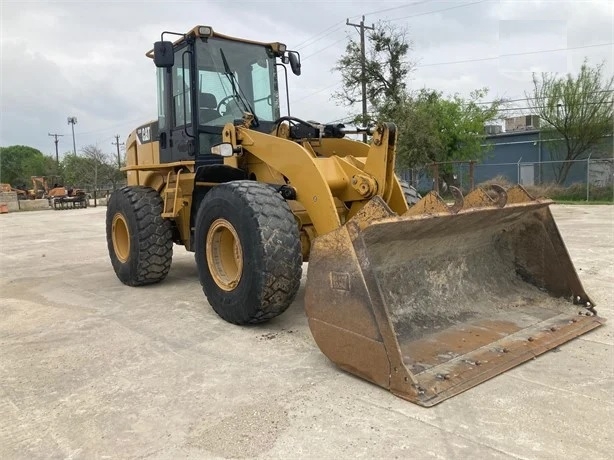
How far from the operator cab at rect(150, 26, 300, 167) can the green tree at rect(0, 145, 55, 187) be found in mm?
67086

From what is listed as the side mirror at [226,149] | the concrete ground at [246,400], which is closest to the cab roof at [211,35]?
the side mirror at [226,149]

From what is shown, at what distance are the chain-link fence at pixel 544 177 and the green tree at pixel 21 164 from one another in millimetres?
55360

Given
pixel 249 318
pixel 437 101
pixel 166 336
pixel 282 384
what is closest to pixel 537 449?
pixel 282 384

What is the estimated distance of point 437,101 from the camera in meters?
26.8

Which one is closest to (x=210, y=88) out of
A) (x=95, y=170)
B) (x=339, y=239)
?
(x=339, y=239)

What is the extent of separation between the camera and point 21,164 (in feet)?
258

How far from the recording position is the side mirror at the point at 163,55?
5.56 metres

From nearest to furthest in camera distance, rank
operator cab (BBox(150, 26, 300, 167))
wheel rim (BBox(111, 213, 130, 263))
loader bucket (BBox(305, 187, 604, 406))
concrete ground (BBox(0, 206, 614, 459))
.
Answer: concrete ground (BBox(0, 206, 614, 459))
loader bucket (BBox(305, 187, 604, 406))
operator cab (BBox(150, 26, 300, 167))
wheel rim (BBox(111, 213, 130, 263))

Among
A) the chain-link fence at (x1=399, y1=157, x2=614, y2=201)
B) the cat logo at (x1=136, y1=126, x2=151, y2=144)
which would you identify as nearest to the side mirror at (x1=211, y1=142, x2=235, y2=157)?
the cat logo at (x1=136, y1=126, x2=151, y2=144)

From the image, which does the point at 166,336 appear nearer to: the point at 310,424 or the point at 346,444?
the point at 310,424

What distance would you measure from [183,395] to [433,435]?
158cm

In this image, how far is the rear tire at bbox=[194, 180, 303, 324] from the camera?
4.25 metres

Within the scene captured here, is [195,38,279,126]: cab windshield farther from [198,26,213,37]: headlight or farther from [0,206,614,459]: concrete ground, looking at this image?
[0,206,614,459]: concrete ground

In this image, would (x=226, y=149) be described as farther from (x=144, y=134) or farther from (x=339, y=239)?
(x=144, y=134)
